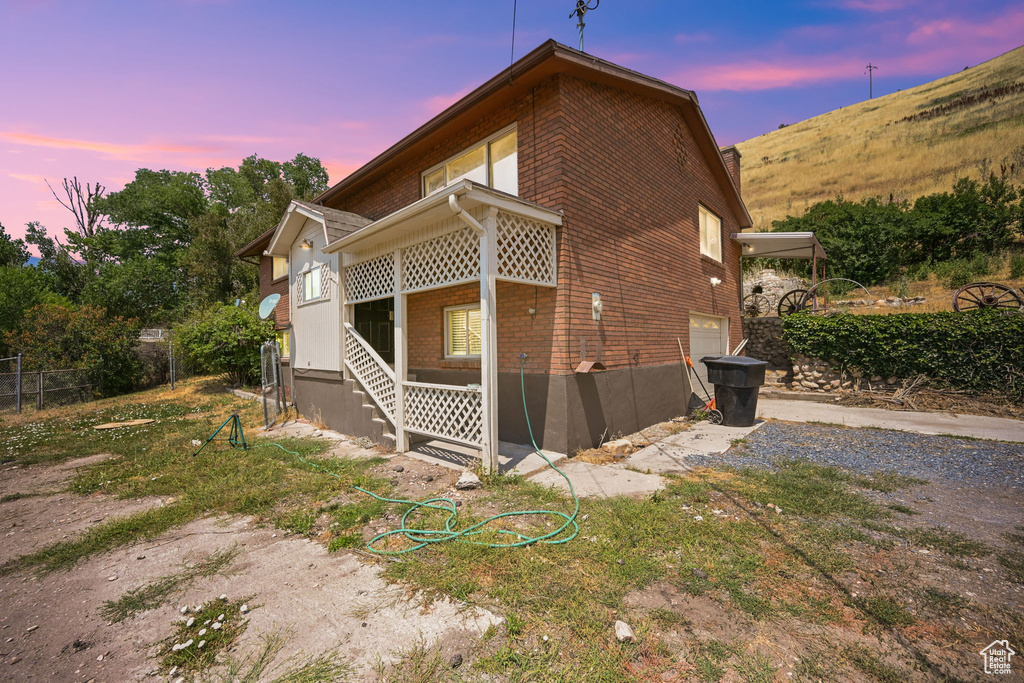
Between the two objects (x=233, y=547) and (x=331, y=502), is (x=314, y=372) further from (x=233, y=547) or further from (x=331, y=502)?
(x=233, y=547)

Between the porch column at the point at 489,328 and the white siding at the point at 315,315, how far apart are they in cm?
425

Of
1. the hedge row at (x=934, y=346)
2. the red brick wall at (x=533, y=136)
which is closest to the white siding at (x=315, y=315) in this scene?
the red brick wall at (x=533, y=136)

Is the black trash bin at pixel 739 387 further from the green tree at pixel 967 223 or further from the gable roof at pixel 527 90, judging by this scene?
the green tree at pixel 967 223

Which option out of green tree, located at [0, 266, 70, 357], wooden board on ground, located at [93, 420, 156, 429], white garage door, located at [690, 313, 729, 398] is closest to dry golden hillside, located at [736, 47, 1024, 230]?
white garage door, located at [690, 313, 729, 398]

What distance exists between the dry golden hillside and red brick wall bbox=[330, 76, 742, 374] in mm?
26379

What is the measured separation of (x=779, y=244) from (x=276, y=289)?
17.2m

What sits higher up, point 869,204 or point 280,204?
point 280,204

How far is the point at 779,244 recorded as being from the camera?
42.2 feet

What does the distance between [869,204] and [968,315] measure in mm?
17711

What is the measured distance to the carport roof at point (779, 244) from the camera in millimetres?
11914

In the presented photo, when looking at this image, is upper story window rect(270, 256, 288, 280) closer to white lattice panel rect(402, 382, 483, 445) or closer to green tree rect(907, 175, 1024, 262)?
white lattice panel rect(402, 382, 483, 445)

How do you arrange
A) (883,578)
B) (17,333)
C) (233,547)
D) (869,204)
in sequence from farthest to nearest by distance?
(869,204)
(17,333)
(233,547)
(883,578)

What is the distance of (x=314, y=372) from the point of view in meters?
9.16

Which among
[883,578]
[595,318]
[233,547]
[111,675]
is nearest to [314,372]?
[233,547]
